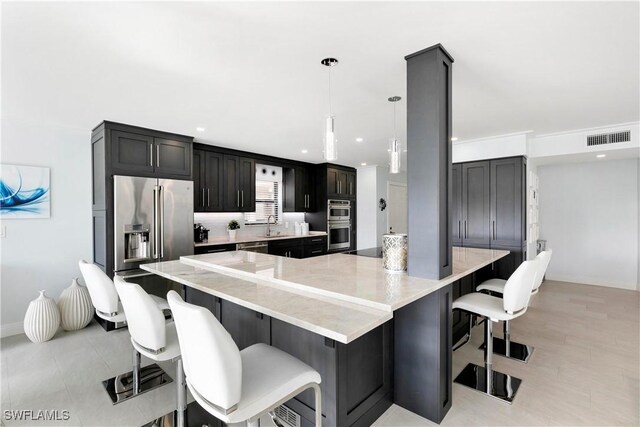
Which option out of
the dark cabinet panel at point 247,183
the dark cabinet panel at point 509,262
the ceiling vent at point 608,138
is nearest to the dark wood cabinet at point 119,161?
the dark cabinet panel at point 247,183

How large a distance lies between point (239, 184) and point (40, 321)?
2.96 metres

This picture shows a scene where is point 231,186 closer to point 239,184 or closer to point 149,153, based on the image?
point 239,184

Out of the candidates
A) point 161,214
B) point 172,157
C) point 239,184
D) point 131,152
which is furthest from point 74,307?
point 239,184

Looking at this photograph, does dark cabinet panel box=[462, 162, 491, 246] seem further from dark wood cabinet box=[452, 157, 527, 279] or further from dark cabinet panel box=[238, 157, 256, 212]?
dark cabinet panel box=[238, 157, 256, 212]

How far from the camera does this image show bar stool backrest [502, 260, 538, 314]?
2283mm

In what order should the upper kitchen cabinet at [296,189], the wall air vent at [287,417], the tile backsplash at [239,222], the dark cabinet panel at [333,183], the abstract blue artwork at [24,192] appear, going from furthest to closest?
the dark cabinet panel at [333,183] → the upper kitchen cabinet at [296,189] → the tile backsplash at [239,222] → the abstract blue artwork at [24,192] → the wall air vent at [287,417]

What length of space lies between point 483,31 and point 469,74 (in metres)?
0.61

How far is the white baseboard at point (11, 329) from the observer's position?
11.1ft

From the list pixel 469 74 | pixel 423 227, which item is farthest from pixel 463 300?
pixel 469 74

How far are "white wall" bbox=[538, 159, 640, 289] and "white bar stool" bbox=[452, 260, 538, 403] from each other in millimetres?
4362

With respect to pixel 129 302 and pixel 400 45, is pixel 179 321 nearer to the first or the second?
pixel 129 302

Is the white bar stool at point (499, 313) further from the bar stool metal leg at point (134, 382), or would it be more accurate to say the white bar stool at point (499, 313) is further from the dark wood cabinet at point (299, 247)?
the dark wood cabinet at point (299, 247)

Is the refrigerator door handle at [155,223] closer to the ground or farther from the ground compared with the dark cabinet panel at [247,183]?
closer to the ground

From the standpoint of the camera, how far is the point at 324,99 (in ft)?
9.43
